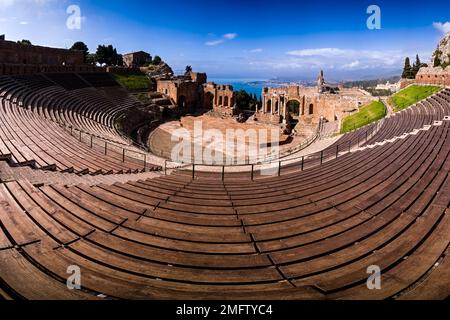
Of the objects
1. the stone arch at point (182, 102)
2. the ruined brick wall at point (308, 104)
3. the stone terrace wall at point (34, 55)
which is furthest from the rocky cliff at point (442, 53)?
the stone terrace wall at point (34, 55)

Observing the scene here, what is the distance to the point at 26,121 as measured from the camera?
676 inches

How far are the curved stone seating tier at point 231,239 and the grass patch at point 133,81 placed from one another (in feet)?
145

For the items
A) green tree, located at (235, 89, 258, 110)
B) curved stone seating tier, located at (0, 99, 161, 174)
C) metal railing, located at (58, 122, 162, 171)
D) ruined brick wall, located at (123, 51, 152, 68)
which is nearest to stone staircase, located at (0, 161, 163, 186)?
curved stone seating tier, located at (0, 99, 161, 174)

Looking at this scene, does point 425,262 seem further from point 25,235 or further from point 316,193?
point 25,235

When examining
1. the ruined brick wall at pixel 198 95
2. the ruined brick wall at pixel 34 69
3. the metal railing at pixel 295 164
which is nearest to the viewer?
the metal railing at pixel 295 164

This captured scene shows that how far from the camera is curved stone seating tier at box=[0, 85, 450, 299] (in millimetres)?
4012

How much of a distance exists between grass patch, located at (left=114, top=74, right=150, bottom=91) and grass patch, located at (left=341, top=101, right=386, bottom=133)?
111 feet

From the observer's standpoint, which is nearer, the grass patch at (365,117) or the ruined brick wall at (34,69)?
the grass patch at (365,117)

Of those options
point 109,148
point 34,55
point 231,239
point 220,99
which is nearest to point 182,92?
point 220,99

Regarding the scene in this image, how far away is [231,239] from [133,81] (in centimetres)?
5067

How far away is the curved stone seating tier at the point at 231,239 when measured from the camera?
4.01 metres

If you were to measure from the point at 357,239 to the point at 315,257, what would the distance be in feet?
3.59

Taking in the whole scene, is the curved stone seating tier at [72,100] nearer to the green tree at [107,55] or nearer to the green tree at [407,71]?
the green tree at [107,55]

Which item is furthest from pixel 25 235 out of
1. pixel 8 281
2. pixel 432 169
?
pixel 432 169
